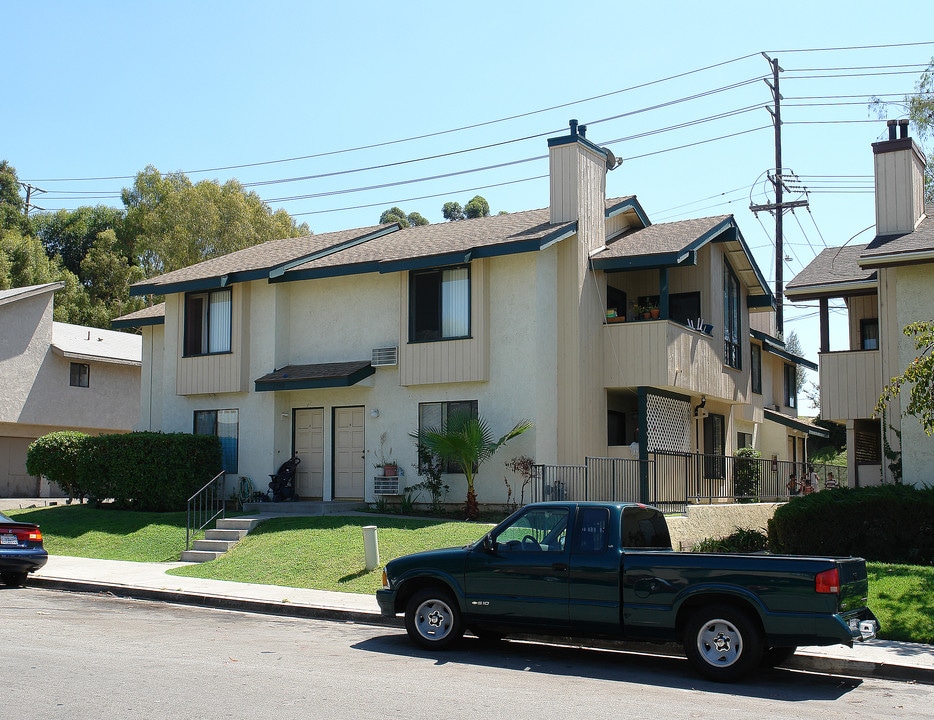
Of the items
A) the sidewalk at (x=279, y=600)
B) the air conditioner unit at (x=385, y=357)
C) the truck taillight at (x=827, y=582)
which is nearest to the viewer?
the truck taillight at (x=827, y=582)

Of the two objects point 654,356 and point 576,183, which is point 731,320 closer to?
point 654,356

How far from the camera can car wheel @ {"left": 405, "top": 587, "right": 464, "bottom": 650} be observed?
36.4ft

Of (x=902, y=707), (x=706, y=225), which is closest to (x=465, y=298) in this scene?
(x=706, y=225)

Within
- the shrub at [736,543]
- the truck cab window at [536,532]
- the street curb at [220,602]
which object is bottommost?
the street curb at [220,602]

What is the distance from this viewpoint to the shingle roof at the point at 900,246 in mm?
18547

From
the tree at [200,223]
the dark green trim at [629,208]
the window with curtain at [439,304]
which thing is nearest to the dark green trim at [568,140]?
the dark green trim at [629,208]

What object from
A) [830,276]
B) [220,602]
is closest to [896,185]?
[830,276]

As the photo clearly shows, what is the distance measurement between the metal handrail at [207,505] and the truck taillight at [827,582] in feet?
47.9

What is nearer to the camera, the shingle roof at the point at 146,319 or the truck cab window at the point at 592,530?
the truck cab window at the point at 592,530

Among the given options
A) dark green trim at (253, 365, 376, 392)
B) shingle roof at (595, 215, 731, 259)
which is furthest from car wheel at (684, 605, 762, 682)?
dark green trim at (253, 365, 376, 392)

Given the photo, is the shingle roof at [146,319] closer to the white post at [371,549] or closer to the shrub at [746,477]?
the white post at [371,549]

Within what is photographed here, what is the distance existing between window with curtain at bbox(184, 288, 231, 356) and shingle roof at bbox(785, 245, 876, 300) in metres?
13.7

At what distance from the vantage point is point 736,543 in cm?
2053

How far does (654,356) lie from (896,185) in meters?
6.34
